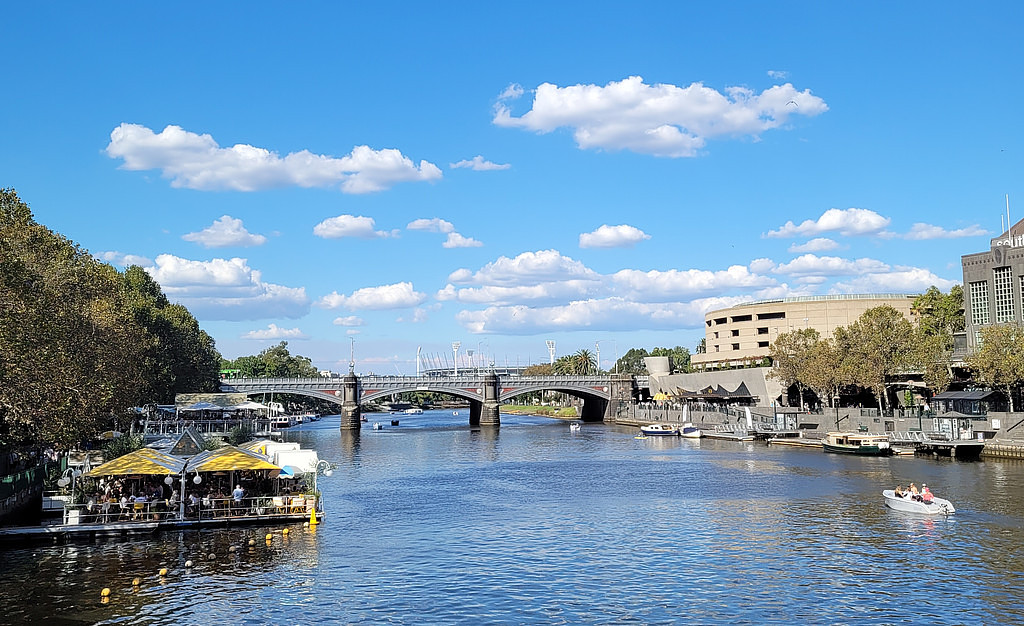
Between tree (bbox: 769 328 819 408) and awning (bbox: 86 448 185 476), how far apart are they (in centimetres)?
9185

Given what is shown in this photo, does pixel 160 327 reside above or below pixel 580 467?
above

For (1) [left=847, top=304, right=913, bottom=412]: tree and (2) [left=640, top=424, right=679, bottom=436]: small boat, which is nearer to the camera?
(1) [left=847, top=304, right=913, bottom=412]: tree

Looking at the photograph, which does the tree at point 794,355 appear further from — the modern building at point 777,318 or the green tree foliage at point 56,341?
the green tree foliage at point 56,341

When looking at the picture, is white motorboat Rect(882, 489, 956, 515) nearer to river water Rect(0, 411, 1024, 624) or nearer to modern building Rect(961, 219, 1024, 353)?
river water Rect(0, 411, 1024, 624)

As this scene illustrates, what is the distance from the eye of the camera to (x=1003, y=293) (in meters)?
106

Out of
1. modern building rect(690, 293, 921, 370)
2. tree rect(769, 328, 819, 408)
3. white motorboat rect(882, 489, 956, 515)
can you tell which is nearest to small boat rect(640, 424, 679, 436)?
tree rect(769, 328, 819, 408)

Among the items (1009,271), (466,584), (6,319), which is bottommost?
(466,584)

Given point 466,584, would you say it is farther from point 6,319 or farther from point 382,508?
point 6,319

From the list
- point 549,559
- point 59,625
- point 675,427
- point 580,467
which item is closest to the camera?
point 59,625

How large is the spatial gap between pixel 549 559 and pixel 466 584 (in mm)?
6186

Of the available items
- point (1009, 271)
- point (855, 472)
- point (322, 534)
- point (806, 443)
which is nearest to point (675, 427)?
point (806, 443)

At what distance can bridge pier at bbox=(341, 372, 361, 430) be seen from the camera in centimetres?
16775

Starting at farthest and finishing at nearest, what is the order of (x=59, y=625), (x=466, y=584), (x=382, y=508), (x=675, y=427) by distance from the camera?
1. (x=675, y=427)
2. (x=382, y=508)
3. (x=466, y=584)
4. (x=59, y=625)

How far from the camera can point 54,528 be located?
1865 inches
